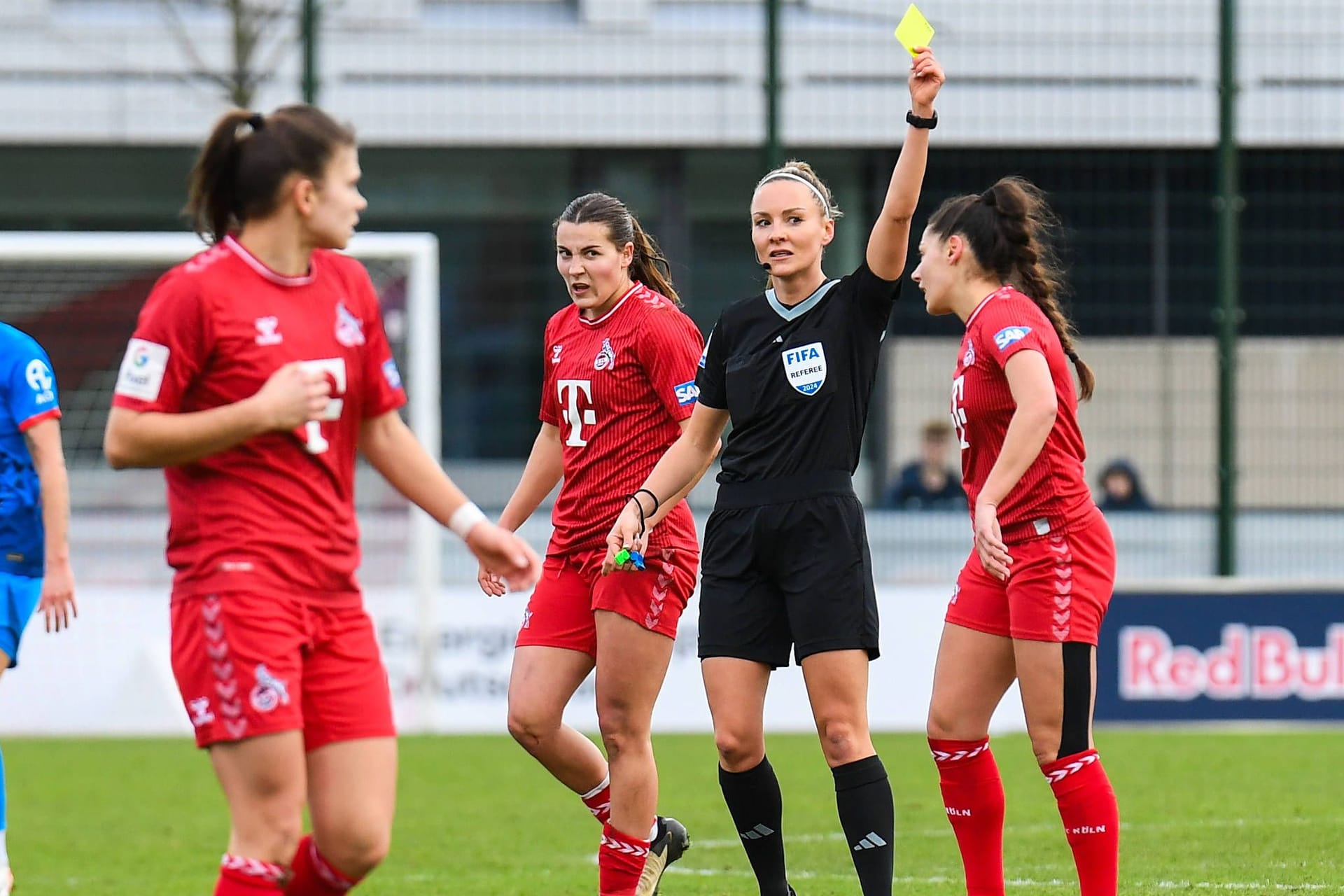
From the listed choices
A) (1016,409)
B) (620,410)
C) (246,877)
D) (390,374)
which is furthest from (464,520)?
(1016,409)

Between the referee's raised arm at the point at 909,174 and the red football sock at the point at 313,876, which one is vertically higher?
the referee's raised arm at the point at 909,174

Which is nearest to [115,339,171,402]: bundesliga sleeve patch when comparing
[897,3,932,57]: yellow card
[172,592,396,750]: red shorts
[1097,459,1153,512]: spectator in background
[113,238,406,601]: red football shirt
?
[113,238,406,601]: red football shirt

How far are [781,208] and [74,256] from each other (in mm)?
7728

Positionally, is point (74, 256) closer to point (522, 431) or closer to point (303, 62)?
point (303, 62)

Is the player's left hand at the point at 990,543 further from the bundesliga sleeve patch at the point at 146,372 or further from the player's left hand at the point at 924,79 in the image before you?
the bundesliga sleeve patch at the point at 146,372

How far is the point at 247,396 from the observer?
13.0ft

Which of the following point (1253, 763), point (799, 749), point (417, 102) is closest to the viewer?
point (1253, 763)

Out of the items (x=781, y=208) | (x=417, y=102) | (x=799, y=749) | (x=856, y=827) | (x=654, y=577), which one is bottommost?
(x=799, y=749)

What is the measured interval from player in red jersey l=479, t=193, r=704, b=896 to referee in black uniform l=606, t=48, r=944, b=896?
20 centimetres

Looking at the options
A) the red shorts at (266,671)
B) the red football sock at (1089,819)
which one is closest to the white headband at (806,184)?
the red football sock at (1089,819)

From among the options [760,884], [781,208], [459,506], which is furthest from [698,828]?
[459,506]

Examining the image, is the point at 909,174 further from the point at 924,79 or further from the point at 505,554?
the point at 505,554

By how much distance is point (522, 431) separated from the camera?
41.5 feet

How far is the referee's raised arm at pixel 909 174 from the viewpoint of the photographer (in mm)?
4992
